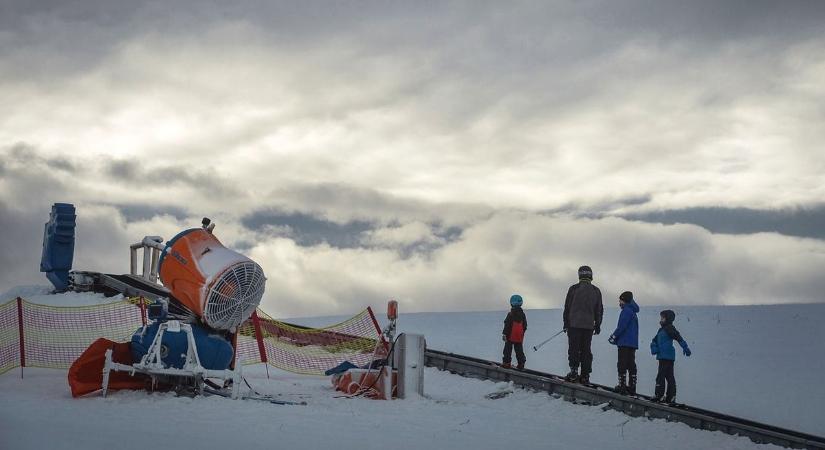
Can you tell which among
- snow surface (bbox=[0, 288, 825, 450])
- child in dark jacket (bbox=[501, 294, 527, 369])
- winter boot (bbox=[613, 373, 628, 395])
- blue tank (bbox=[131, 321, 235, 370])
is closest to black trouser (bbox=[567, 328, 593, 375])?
winter boot (bbox=[613, 373, 628, 395])

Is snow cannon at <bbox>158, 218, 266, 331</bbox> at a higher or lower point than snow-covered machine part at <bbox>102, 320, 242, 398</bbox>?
higher

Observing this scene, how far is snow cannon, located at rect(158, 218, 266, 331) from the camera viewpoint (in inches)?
472

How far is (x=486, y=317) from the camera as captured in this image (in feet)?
109

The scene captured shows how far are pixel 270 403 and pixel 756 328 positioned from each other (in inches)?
687

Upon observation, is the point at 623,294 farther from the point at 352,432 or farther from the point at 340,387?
the point at 352,432

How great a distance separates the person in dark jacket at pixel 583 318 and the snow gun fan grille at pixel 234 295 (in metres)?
5.36

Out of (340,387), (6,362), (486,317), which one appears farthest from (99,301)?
(486,317)

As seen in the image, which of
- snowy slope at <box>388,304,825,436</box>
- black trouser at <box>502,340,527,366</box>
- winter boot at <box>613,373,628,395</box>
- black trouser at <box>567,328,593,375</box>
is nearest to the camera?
winter boot at <box>613,373,628,395</box>

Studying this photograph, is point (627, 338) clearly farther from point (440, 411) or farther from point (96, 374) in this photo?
point (96, 374)

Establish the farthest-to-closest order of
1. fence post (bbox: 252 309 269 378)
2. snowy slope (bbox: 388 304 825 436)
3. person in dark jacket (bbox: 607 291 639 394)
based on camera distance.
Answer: snowy slope (bbox: 388 304 825 436), fence post (bbox: 252 309 269 378), person in dark jacket (bbox: 607 291 639 394)

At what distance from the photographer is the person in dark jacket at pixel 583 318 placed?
14.3 m

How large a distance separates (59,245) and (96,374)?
12.2m

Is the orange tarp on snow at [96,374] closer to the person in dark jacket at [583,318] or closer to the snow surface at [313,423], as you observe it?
the snow surface at [313,423]

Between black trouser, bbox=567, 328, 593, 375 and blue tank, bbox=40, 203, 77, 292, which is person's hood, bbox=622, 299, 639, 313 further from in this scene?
blue tank, bbox=40, 203, 77, 292
